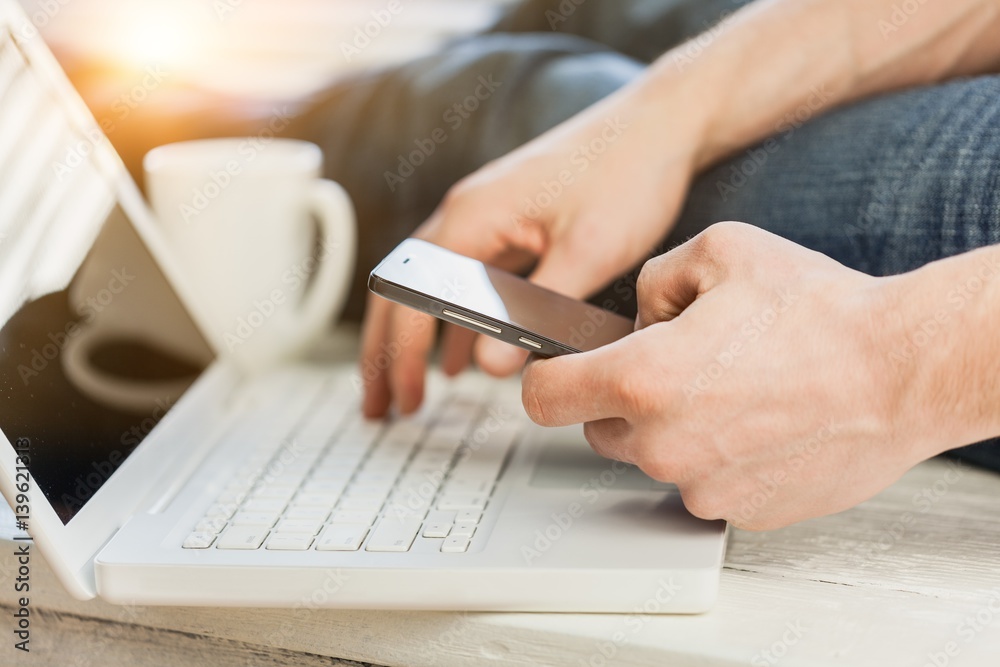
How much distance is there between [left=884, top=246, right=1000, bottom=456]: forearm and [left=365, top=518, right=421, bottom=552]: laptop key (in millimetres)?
253

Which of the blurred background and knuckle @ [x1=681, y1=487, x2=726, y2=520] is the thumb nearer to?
knuckle @ [x1=681, y1=487, x2=726, y2=520]

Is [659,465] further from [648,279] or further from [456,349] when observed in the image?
[456,349]

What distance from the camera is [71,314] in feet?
1.84

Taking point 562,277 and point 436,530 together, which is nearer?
point 436,530

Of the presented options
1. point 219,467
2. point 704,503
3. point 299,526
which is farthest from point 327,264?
point 704,503

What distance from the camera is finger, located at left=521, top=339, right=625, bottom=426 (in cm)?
43

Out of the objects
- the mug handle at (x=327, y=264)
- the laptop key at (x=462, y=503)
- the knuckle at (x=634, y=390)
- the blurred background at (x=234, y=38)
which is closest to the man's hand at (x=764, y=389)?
the knuckle at (x=634, y=390)

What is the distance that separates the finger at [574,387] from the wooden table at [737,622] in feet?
0.33

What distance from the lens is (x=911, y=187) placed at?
58 centimetres

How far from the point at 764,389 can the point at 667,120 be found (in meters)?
0.31

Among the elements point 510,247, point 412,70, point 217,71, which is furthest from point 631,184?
point 217,71

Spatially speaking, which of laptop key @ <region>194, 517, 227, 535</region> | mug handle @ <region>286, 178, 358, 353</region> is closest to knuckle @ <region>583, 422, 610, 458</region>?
laptop key @ <region>194, 517, 227, 535</region>

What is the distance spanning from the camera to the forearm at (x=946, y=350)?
408 millimetres

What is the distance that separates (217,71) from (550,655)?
1.17 metres
